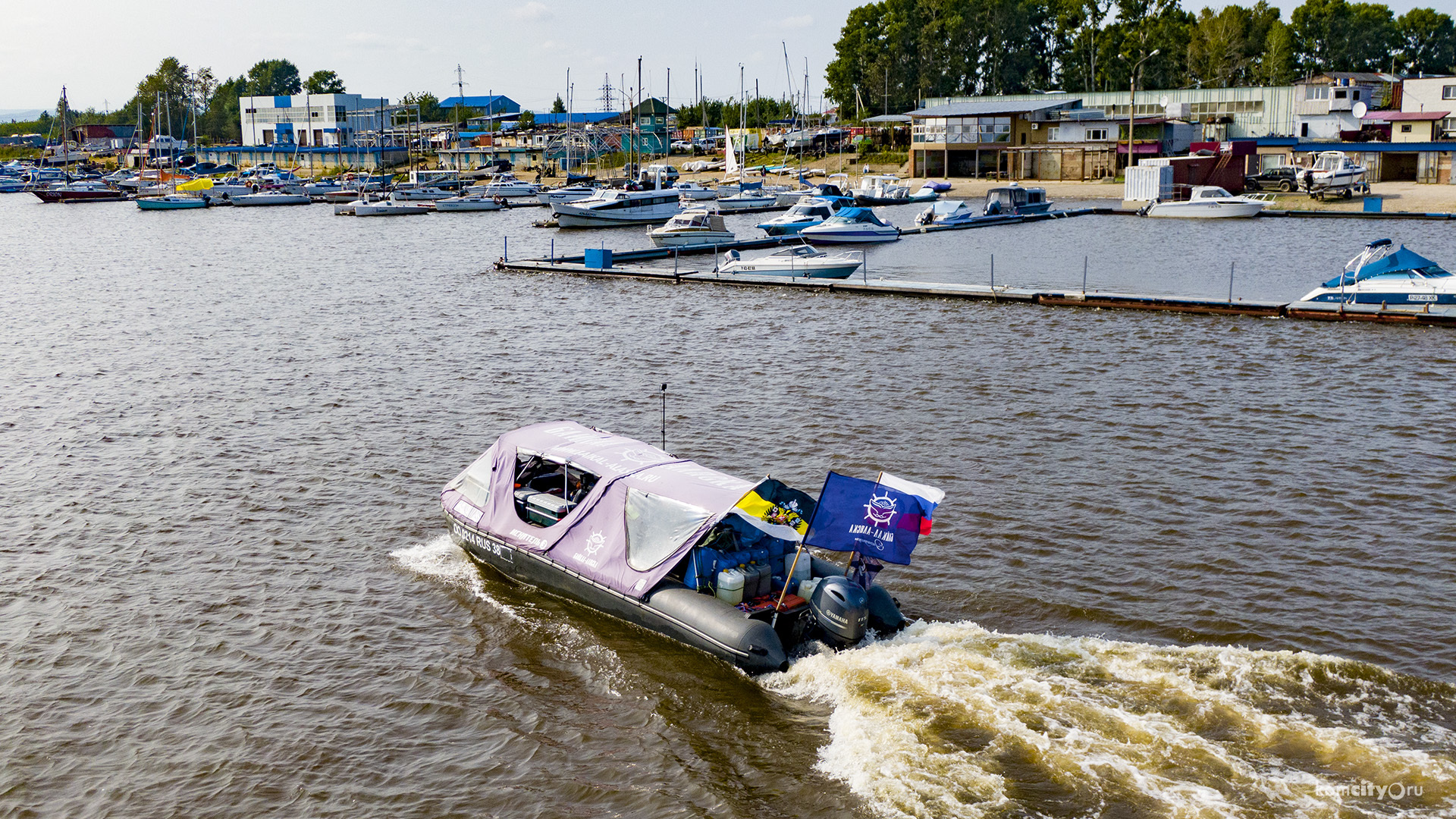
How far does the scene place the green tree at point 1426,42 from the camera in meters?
134

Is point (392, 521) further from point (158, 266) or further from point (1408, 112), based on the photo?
point (1408, 112)

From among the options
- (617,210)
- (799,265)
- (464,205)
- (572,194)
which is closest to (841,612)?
(799,265)

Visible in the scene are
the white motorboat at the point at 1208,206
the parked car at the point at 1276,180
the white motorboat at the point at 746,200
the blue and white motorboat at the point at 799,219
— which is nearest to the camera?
the blue and white motorboat at the point at 799,219

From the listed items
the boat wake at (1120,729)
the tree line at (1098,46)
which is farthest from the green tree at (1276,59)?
the boat wake at (1120,729)

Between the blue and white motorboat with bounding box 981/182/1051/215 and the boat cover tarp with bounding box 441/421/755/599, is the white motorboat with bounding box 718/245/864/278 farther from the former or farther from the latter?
the boat cover tarp with bounding box 441/421/755/599

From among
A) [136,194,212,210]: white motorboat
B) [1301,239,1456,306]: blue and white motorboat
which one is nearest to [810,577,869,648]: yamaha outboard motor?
[1301,239,1456,306]: blue and white motorboat

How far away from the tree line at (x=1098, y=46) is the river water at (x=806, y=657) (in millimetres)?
103323

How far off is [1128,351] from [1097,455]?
32.7ft

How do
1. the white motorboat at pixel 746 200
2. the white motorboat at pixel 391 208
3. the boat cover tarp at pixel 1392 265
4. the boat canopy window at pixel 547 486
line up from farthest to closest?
the white motorboat at pixel 391 208
the white motorboat at pixel 746 200
the boat cover tarp at pixel 1392 265
the boat canopy window at pixel 547 486

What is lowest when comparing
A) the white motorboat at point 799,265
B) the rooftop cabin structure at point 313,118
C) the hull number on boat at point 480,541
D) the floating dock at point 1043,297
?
the hull number on boat at point 480,541

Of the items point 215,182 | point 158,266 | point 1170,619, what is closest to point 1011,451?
point 1170,619

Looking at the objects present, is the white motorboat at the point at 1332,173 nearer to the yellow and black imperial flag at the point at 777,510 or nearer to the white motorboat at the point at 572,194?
the white motorboat at the point at 572,194

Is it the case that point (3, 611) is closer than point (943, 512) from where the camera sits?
Yes

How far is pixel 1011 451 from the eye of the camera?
21.5 m
